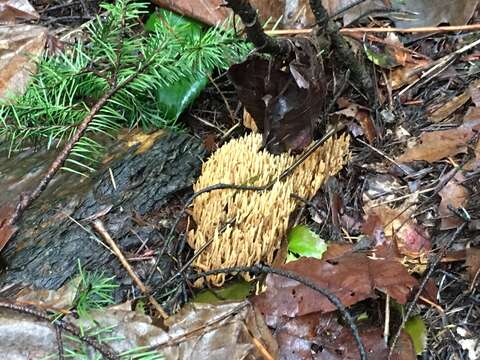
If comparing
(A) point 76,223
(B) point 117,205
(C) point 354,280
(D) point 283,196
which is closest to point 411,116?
(D) point 283,196

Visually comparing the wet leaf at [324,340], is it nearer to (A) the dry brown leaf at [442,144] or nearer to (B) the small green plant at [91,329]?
(B) the small green plant at [91,329]

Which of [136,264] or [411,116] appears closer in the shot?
[136,264]

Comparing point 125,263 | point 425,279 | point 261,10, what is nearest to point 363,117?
point 261,10

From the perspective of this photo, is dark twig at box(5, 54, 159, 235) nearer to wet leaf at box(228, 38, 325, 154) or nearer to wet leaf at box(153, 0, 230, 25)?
wet leaf at box(228, 38, 325, 154)

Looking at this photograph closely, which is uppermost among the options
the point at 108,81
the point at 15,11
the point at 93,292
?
the point at 15,11

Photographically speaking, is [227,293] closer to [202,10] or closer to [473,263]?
[473,263]

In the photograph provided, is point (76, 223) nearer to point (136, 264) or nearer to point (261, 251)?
point (136, 264)
